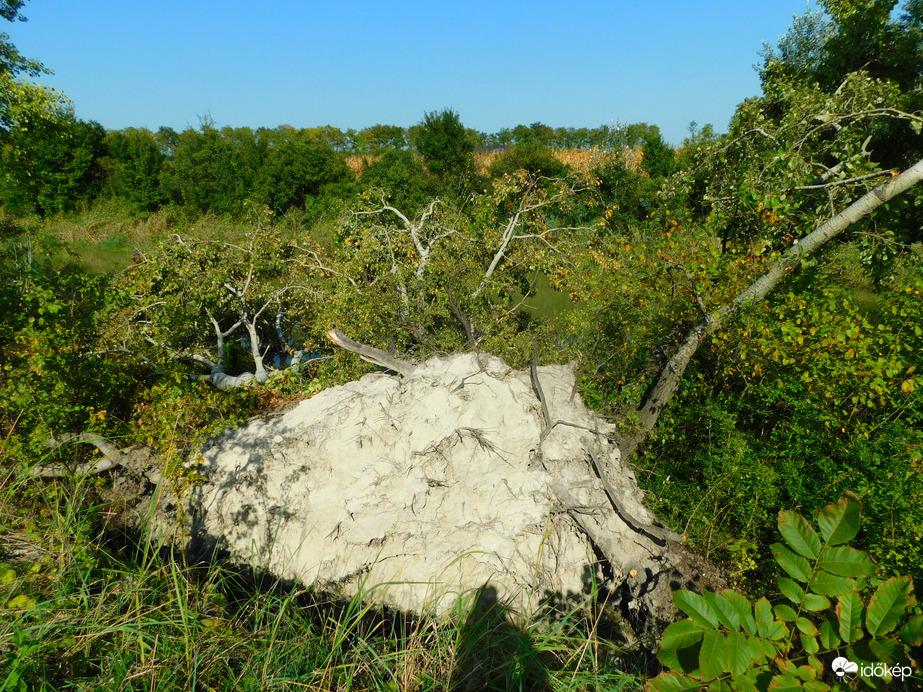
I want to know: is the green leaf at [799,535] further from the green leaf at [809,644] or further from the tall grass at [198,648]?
the tall grass at [198,648]

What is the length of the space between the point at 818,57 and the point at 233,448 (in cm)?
1209

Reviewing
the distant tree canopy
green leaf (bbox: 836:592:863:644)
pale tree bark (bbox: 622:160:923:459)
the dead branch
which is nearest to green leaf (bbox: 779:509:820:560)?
green leaf (bbox: 836:592:863:644)

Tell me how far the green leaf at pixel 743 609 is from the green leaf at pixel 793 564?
0.13m

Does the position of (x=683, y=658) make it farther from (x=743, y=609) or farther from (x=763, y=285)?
(x=763, y=285)

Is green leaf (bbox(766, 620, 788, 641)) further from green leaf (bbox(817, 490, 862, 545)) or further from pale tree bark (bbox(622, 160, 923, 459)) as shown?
pale tree bark (bbox(622, 160, 923, 459))

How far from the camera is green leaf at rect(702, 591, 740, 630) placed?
4.00 ft

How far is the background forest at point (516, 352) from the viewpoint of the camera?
2201mm

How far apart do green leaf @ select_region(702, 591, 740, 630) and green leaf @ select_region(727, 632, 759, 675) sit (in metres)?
0.02

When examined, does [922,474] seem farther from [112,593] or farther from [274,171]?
[274,171]

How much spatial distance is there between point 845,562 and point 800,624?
0.59 ft

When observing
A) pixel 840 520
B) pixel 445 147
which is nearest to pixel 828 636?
pixel 840 520

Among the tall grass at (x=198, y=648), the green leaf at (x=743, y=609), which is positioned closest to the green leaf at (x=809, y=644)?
the green leaf at (x=743, y=609)

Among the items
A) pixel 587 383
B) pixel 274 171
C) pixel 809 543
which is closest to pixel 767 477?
pixel 587 383

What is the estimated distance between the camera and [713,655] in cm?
117
